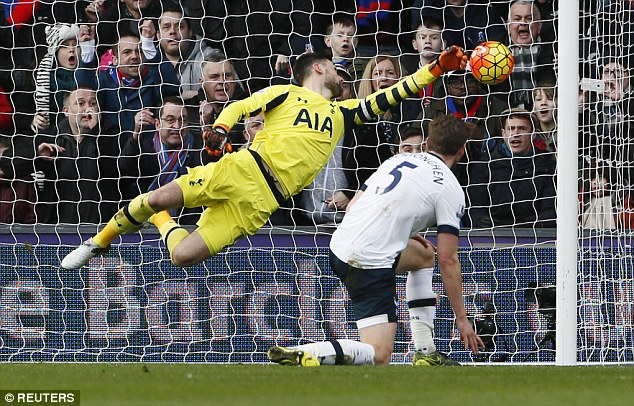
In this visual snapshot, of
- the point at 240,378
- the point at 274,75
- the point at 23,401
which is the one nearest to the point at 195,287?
the point at 274,75

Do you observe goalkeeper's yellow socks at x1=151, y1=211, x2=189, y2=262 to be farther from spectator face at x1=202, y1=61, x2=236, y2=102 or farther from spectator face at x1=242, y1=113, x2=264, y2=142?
spectator face at x1=202, y1=61, x2=236, y2=102

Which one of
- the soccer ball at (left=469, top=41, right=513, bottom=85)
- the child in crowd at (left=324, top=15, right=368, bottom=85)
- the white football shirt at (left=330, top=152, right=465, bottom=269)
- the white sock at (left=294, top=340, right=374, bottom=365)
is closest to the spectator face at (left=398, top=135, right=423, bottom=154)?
the child in crowd at (left=324, top=15, right=368, bottom=85)

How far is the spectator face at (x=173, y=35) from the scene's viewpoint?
9.72 meters

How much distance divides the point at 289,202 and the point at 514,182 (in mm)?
1917

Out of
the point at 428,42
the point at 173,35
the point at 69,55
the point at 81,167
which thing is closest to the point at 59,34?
the point at 69,55

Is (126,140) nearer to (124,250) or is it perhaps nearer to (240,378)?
(124,250)

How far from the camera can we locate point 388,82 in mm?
9508

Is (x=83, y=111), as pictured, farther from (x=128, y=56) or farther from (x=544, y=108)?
(x=544, y=108)

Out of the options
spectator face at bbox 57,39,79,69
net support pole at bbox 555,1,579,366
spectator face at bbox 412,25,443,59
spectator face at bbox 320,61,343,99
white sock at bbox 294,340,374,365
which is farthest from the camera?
spectator face at bbox 57,39,79,69

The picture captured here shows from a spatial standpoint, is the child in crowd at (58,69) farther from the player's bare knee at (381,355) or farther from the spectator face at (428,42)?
the player's bare knee at (381,355)

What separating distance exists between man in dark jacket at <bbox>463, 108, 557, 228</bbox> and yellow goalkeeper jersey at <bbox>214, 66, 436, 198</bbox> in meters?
1.67

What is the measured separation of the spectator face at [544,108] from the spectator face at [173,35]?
3.05 metres

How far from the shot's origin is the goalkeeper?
764 cm

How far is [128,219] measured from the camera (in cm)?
775
